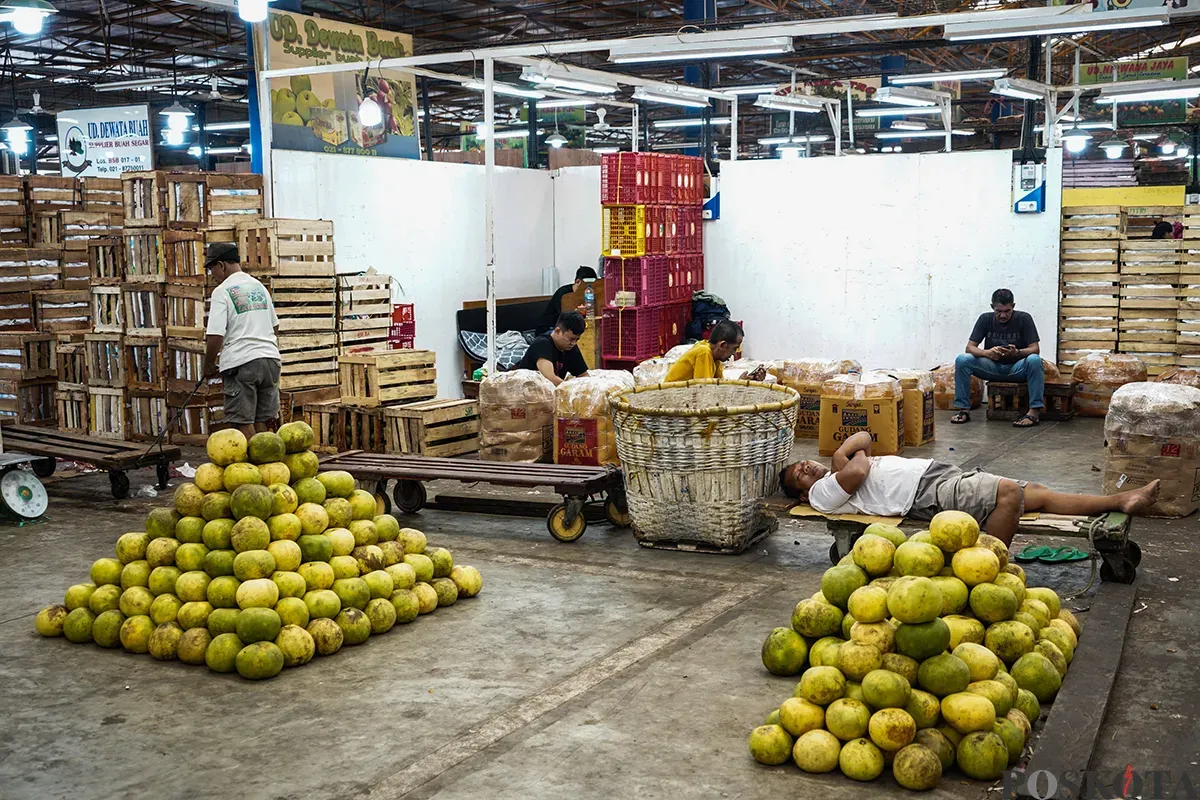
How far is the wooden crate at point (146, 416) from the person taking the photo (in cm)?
1114

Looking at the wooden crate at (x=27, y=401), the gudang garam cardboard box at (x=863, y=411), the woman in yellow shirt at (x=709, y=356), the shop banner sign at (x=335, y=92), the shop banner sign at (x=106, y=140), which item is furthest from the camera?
the shop banner sign at (x=106, y=140)

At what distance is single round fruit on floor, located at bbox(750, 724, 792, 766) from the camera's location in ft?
13.5

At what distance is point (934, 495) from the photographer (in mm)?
6355

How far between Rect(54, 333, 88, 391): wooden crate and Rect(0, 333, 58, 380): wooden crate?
317mm

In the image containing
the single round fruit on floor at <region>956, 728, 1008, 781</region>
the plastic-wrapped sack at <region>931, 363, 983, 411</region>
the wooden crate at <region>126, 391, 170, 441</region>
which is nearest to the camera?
the single round fruit on floor at <region>956, 728, 1008, 781</region>

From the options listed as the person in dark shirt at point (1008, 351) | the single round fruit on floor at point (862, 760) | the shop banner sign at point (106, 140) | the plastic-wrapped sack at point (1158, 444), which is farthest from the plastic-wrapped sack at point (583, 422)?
the shop banner sign at point (106, 140)

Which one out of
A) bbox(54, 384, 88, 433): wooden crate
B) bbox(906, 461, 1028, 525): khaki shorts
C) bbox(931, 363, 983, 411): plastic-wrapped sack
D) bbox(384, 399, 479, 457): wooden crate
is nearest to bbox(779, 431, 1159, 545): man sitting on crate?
bbox(906, 461, 1028, 525): khaki shorts

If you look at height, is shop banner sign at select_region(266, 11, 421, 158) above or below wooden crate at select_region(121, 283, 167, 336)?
above

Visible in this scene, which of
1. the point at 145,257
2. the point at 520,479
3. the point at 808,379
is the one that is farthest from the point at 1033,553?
the point at 145,257

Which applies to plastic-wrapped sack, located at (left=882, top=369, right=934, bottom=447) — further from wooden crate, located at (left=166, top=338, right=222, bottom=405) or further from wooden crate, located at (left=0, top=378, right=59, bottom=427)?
wooden crate, located at (left=0, top=378, right=59, bottom=427)

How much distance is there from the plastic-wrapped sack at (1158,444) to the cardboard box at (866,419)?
7.70ft

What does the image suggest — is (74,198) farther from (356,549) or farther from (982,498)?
(982,498)

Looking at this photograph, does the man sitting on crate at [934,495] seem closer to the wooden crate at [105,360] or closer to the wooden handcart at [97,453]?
the wooden handcart at [97,453]

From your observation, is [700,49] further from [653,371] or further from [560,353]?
[560,353]
